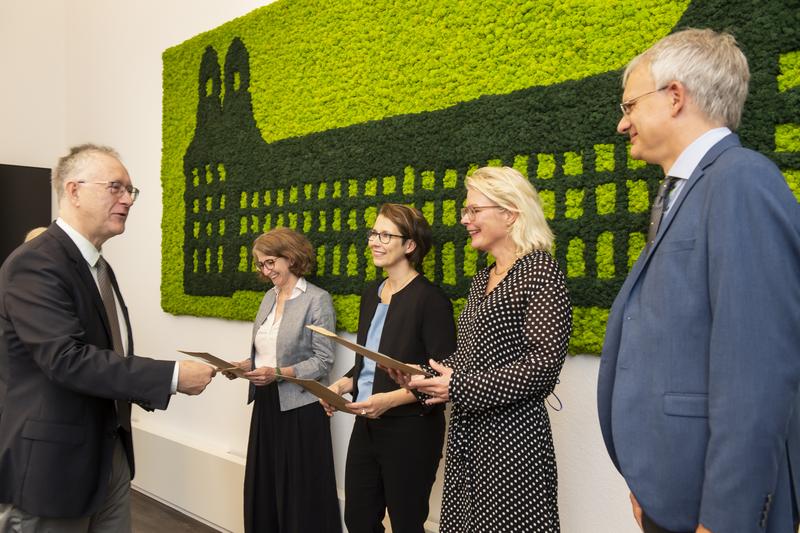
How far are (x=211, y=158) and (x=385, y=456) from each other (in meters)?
2.24

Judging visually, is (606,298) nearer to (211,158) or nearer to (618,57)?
(618,57)

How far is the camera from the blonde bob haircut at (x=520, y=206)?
1797mm

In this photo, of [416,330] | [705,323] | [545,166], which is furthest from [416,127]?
[705,323]

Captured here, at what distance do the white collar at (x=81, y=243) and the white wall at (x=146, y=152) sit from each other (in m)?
1.31

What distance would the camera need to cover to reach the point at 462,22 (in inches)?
96.2

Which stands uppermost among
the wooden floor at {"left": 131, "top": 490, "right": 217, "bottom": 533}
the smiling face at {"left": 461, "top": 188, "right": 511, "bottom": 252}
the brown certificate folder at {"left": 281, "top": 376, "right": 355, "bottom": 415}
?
the smiling face at {"left": 461, "top": 188, "right": 511, "bottom": 252}

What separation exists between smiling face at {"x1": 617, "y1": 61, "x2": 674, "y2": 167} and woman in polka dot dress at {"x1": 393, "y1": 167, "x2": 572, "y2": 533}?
0.51m

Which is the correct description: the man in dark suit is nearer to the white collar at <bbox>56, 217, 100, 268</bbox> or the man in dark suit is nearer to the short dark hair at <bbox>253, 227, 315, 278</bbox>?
the white collar at <bbox>56, 217, 100, 268</bbox>

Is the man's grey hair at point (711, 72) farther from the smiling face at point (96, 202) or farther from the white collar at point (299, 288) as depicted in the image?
the white collar at point (299, 288)

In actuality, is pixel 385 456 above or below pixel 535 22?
below

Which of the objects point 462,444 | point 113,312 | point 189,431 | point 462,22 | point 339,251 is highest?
point 462,22

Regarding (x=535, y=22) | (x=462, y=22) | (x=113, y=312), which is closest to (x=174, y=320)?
(x=113, y=312)

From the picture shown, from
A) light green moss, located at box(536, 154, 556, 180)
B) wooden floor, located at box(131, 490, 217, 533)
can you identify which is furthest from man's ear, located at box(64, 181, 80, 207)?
wooden floor, located at box(131, 490, 217, 533)

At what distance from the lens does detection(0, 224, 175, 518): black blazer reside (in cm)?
174
